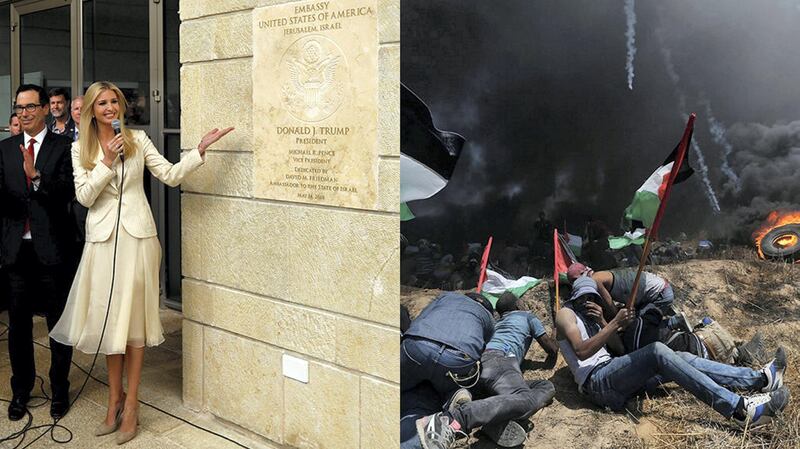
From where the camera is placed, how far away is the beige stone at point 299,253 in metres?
3.23

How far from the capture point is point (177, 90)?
20.2ft

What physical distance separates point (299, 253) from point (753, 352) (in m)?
2.13

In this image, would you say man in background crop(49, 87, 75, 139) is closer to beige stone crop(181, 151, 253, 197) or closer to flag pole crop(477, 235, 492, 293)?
beige stone crop(181, 151, 253, 197)

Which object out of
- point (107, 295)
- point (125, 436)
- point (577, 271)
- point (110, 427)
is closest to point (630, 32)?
point (577, 271)

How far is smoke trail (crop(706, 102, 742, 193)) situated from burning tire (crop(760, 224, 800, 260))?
196mm

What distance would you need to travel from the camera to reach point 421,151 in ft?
10.1

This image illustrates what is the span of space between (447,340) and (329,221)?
84 cm

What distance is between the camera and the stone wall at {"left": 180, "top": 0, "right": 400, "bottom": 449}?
3.21 meters

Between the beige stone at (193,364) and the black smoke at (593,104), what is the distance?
1813mm

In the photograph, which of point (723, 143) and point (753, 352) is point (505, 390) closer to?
point (753, 352)

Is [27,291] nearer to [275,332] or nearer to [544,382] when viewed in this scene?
[275,332]

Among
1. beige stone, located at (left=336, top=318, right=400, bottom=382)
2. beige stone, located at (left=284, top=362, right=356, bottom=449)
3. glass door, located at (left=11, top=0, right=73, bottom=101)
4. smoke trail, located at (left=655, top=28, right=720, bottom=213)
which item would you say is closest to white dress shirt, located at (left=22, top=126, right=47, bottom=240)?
beige stone, located at (left=284, top=362, right=356, bottom=449)

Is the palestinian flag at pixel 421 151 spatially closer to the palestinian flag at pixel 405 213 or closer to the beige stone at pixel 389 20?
the palestinian flag at pixel 405 213

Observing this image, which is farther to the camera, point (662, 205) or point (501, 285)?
point (501, 285)
